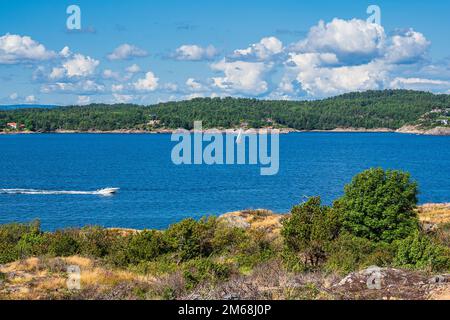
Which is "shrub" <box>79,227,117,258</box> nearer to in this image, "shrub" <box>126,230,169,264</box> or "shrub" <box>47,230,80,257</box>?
"shrub" <box>47,230,80,257</box>

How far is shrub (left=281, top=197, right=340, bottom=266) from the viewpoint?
24.0 m

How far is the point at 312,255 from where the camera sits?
78.4ft

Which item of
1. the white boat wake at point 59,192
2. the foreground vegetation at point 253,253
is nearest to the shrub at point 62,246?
the foreground vegetation at point 253,253

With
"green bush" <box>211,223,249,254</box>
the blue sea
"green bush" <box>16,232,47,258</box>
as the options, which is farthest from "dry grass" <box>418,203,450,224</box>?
"green bush" <box>16,232,47,258</box>

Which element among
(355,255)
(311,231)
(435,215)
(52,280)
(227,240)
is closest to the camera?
(52,280)

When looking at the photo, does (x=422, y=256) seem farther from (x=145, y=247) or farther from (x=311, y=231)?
(x=145, y=247)

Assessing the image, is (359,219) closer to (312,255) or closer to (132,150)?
(312,255)

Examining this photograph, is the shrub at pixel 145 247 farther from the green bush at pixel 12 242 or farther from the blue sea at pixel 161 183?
the blue sea at pixel 161 183

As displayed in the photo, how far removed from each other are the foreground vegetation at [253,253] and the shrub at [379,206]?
0.06m

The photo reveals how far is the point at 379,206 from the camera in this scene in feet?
95.1

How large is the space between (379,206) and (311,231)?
18.4 feet

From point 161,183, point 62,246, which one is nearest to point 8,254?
point 62,246
